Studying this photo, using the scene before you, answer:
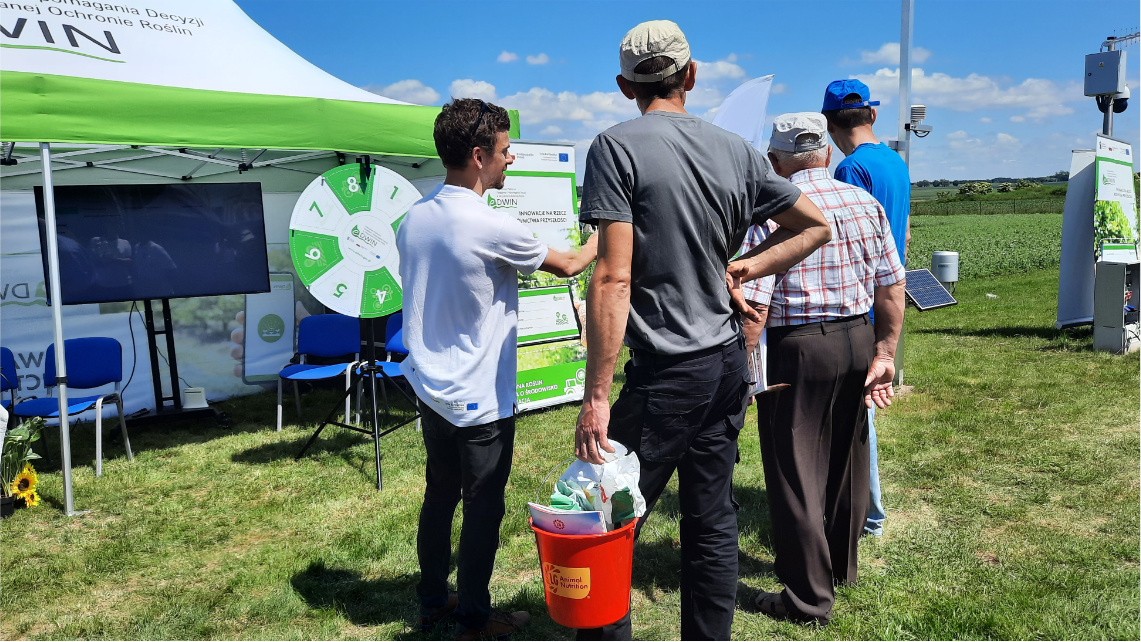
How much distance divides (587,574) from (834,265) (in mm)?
1301

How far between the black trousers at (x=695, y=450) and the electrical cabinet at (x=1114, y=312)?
6787 millimetres

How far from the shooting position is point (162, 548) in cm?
364

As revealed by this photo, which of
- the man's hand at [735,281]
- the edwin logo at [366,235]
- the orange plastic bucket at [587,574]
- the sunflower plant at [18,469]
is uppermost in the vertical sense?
the edwin logo at [366,235]

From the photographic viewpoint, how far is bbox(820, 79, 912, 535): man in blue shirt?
9.86 feet

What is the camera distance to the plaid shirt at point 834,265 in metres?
2.47

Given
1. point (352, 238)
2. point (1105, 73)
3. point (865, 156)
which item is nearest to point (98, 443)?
point (352, 238)

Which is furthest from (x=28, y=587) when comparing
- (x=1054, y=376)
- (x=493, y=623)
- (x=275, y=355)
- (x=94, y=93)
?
(x=1054, y=376)

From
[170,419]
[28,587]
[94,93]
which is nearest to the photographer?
[28,587]

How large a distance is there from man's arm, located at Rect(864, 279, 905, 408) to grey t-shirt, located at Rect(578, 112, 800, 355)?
87 centimetres

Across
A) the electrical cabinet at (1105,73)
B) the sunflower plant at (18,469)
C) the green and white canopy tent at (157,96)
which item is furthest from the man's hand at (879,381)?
the electrical cabinet at (1105,73)

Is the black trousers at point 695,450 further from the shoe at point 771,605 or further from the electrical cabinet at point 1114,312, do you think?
the electrical cabinet at point 1114,312

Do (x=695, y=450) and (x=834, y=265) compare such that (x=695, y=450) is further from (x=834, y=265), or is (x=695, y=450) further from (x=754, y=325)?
(x=834, y=265)

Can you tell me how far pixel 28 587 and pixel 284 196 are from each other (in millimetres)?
4632

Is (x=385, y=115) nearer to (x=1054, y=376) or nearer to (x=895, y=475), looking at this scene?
(x=895, y=475)
